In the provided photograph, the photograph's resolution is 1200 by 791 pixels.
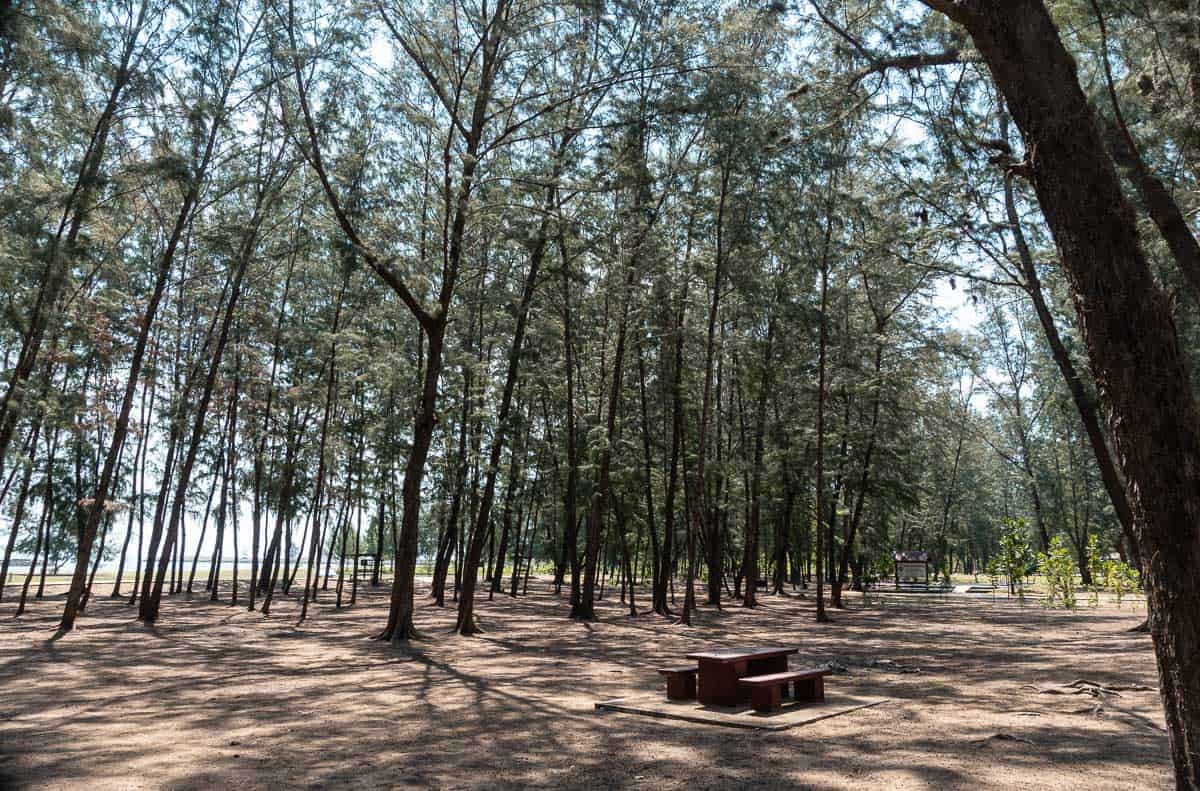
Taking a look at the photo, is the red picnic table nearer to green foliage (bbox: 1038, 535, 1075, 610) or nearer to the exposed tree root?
the exposed tree root

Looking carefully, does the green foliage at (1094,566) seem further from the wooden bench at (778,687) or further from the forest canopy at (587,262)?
the wooden bench at (778,687)

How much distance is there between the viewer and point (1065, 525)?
45406mm

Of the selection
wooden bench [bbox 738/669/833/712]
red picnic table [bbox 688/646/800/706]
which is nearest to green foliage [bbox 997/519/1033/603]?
wooden bench [bbox 738/669/833/712]

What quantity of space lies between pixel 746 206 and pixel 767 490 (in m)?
12.1

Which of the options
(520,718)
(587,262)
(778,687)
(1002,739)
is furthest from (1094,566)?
(520,718)

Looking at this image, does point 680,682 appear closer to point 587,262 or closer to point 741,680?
point 741,680

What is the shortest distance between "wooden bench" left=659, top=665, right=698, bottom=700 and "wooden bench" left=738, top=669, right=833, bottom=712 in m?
0.56

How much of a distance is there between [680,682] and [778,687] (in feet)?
3.22

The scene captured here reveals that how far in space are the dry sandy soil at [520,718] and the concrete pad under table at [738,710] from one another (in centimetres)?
17

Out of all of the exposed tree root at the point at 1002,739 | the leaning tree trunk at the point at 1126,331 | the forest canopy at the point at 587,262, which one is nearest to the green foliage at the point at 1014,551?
the forest canopy at the point at 587,262

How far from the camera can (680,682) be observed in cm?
786

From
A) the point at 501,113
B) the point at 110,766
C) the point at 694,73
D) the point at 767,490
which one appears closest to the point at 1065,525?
the point at 767,490

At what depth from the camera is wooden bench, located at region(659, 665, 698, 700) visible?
25.7 feet

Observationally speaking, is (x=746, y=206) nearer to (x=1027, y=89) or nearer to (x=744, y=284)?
(x=744, y=284)
